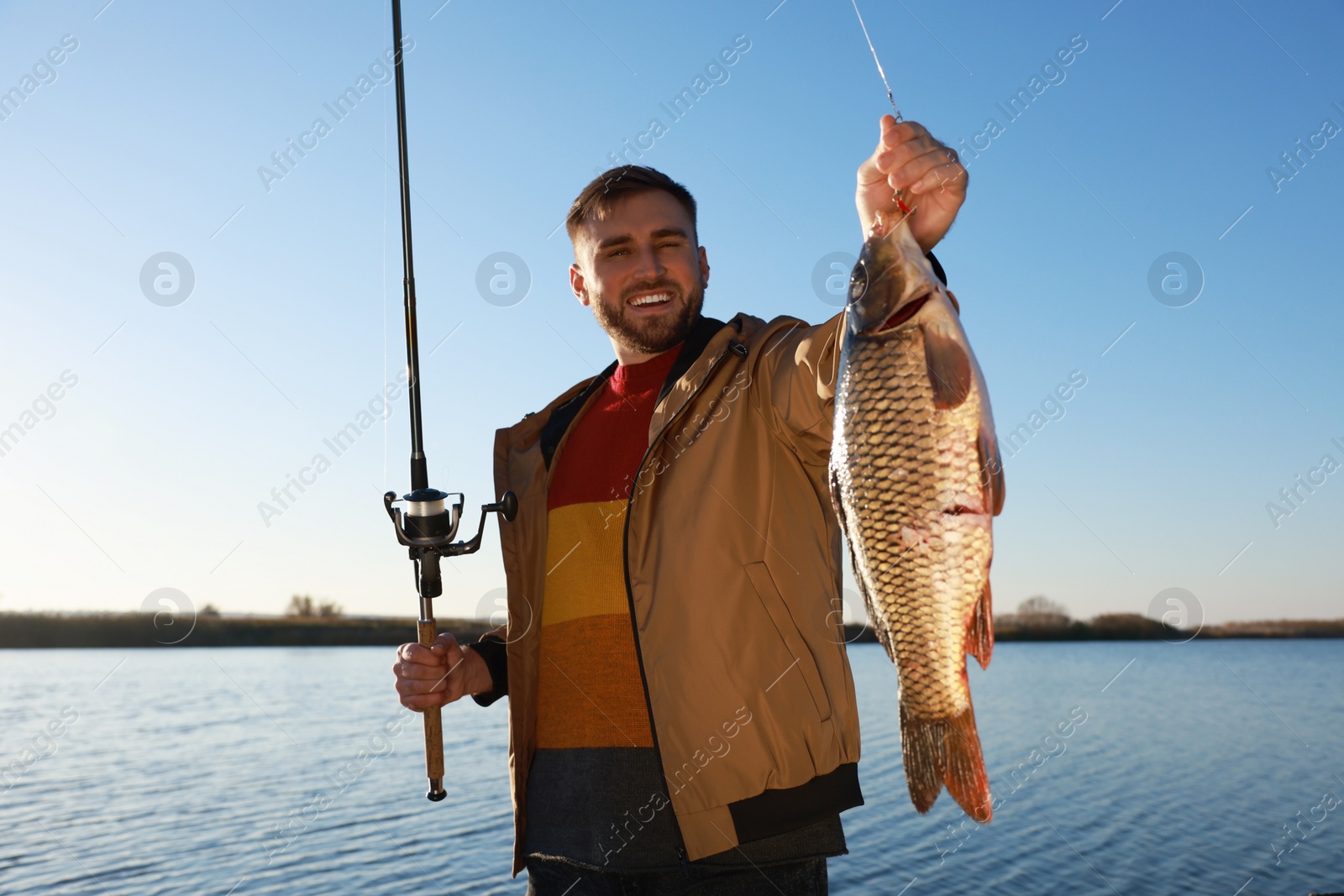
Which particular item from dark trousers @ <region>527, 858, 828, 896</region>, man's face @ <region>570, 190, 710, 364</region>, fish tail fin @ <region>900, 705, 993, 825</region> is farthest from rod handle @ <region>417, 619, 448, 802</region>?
fish tail fin @ <region>900, 705, 993, 825</region>

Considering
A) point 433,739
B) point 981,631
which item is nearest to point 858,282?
point 981,631

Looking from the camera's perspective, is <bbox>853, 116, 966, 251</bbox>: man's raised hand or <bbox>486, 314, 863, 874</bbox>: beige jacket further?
<bbox>486, 314, 863, 874</bbox>: beige jacket

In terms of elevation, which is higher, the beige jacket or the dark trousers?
the beige jacket

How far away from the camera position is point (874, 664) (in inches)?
1581

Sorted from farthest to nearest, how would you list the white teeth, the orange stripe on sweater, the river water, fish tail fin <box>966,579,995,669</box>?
the river water < the white teeth < the orange stripe on sweater < fish tail fin <box>966,579,995,669</box>

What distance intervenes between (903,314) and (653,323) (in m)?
1.46

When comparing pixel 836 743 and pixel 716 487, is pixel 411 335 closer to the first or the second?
pixel 716 487

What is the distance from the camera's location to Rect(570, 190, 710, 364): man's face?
292 cm

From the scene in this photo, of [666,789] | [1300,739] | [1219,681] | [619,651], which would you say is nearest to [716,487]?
[619,651]

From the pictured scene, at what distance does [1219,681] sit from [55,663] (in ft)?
164

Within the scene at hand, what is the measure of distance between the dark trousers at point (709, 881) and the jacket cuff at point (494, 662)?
29.4 inches

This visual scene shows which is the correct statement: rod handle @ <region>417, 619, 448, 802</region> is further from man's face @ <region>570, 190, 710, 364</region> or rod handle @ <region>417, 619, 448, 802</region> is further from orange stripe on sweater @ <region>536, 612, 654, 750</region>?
man's face @ <region>570, 190, 710, 364</region>

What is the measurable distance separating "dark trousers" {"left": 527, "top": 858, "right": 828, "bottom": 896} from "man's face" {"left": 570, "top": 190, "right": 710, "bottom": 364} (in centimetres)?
160

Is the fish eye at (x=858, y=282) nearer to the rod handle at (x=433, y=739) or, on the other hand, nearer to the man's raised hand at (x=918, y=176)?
the man's raised hand at (x=918, y=176)
